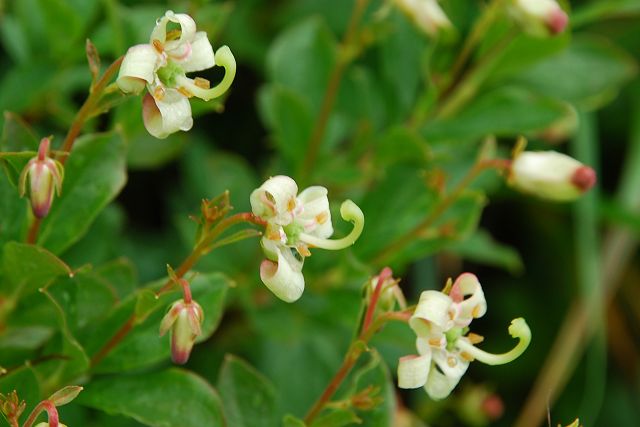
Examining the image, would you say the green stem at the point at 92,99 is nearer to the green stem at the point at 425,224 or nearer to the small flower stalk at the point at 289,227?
the small flower stalk at the point at 289,227

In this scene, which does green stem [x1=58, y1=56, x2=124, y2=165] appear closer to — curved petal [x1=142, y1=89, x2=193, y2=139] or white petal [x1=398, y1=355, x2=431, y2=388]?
curved petal [x1=142, y1=89, x2=193, y2=139]

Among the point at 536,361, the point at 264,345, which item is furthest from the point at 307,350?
the point at 536,361

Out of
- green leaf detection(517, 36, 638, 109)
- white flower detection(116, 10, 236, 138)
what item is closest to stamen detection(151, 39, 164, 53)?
white flower detection(116, 10, 236, 138)

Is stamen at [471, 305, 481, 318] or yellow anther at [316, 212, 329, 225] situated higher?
yellow anther at [316, 212, 329, 225]

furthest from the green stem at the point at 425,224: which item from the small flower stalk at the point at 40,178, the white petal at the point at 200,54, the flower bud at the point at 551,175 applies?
the small flower stalk at the point at 40,178

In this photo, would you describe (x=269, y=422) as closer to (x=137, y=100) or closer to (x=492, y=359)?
(x=492, y=359)

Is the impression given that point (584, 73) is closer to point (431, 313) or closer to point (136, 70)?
point (431, 313)

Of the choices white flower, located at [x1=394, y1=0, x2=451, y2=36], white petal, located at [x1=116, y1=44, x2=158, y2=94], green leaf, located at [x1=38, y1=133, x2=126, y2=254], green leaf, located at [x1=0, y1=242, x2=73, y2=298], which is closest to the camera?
white petal, located at [x1=116, y1=44, x2=158, y2=94]
